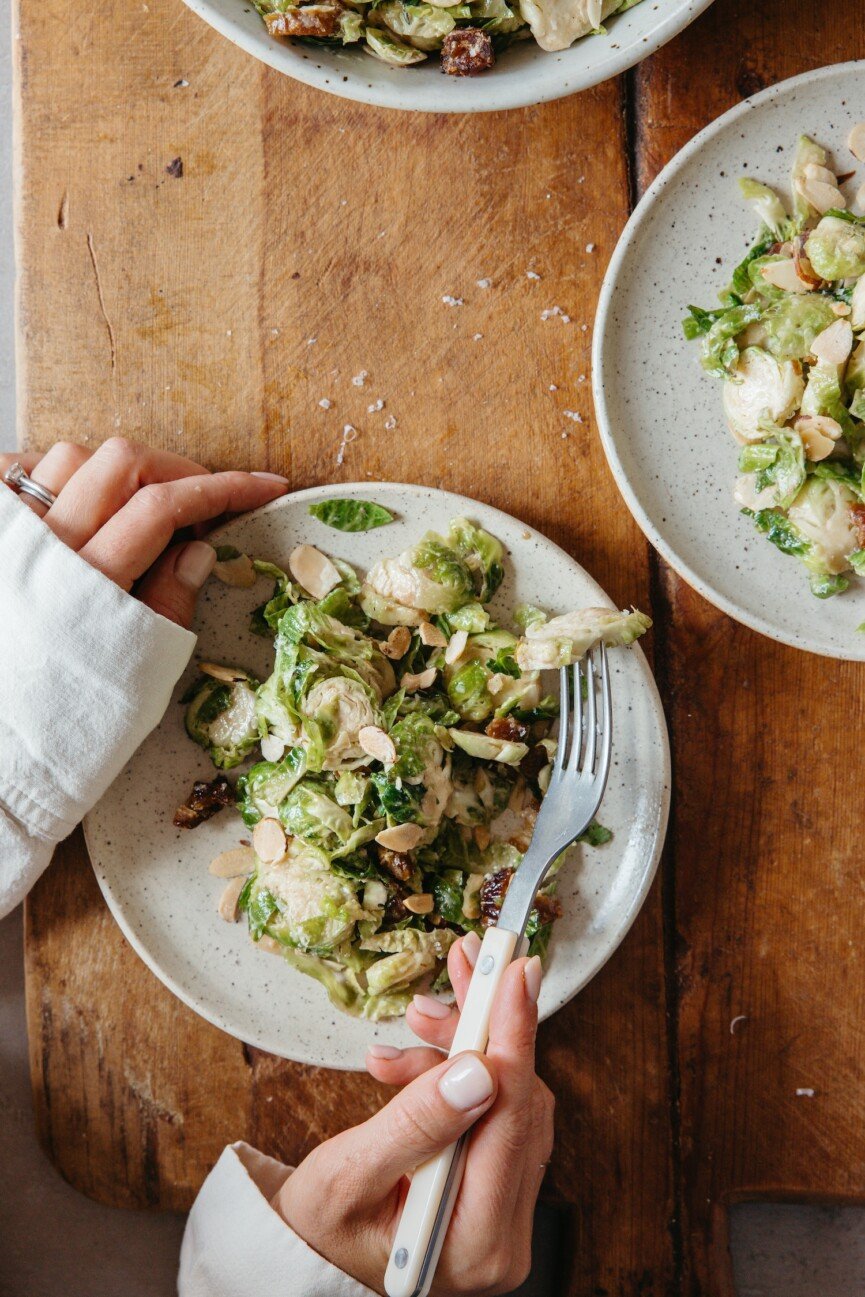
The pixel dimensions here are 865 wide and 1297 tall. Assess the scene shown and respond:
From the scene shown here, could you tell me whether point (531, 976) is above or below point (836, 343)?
below

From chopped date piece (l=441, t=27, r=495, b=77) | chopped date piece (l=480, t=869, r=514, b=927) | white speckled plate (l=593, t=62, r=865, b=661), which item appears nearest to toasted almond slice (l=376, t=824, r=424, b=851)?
chopped date piece (l=480, t=869, r=514, b=927)

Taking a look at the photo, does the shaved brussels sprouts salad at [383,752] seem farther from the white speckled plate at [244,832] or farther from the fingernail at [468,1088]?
the fingernail at [468,1088]

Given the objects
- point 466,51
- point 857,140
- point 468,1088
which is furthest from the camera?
point 857,140

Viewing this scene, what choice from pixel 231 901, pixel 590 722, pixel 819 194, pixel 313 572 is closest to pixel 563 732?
pixel 590 722

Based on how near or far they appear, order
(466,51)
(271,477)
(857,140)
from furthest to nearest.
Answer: (271,477) < (857,140) < (466,51)

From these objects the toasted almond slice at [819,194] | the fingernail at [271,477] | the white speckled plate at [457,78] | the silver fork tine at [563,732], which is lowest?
the silver fork tine at [563,732]

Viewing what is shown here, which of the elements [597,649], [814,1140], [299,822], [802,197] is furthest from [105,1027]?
[802,197]

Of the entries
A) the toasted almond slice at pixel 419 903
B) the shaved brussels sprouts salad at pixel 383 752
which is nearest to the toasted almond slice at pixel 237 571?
the shaved brussels sprouts salad at pixel 383 752

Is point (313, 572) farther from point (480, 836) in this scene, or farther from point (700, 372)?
point (700, 372)
